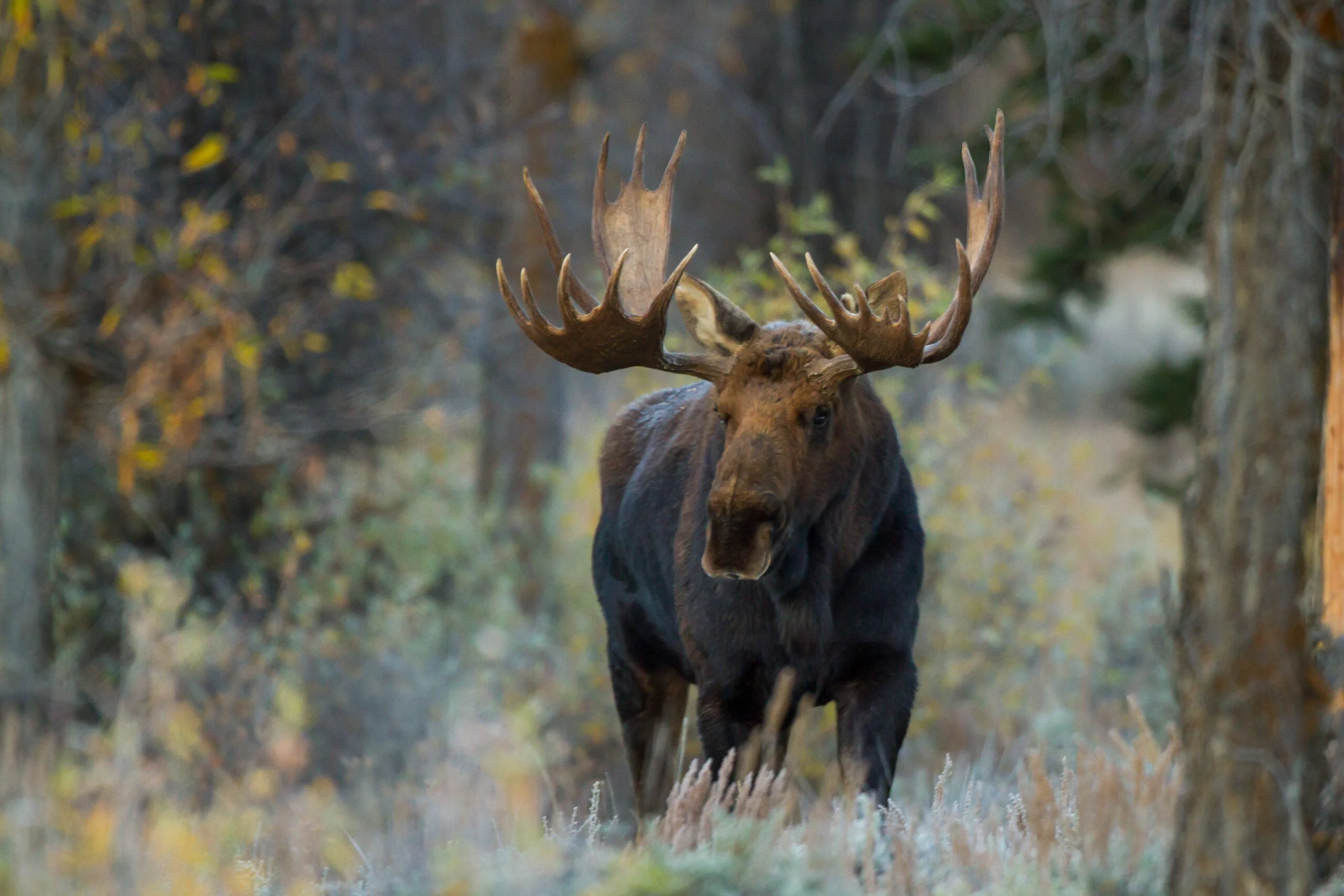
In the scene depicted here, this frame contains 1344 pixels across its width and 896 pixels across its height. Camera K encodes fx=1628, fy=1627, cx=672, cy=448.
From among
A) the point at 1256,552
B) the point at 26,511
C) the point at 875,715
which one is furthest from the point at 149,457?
the point at 1256,552

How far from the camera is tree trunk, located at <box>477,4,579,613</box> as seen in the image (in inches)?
454

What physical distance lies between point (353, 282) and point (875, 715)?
19.6 feet

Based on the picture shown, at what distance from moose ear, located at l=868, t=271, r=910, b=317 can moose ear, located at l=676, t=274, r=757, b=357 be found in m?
0.40

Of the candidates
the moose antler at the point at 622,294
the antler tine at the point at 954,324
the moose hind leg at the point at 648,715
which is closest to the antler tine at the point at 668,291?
the moose antler at the point at 622,294

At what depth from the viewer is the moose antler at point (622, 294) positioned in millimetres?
5039

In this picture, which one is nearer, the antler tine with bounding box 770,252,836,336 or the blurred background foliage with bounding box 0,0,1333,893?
the antler tine with bounding box 770,252,836,336

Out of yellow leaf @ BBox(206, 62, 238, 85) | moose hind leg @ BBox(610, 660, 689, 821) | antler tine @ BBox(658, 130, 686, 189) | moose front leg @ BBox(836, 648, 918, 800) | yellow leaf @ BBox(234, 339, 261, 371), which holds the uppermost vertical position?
yellow leaf @ BBox(206, 62, 238, 85)

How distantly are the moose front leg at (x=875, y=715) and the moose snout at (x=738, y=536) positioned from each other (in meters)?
0.63

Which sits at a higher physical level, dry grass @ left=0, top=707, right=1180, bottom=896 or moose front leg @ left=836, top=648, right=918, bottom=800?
moose front leg @ left=836, top=648, right=918, bottom=800

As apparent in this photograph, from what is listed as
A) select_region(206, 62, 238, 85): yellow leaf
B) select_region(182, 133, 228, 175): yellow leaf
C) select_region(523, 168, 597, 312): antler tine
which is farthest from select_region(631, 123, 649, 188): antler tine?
select_region(206, 62, 238, 85): yellow leaf

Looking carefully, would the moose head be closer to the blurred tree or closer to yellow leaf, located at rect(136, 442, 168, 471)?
the blurred tree

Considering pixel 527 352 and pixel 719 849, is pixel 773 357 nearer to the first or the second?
pixel 719 849

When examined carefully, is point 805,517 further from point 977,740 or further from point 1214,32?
Result: point 977,740

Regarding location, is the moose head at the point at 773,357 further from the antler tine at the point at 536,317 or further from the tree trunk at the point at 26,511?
the tree trunk at the point at 26,511
